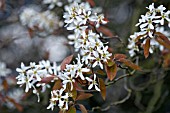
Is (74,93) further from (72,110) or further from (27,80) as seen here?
(27,80)

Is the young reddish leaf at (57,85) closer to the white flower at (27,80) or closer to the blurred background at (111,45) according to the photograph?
the white flower at (27,80)

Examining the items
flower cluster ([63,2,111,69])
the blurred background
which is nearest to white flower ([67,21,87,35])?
flower cluster ([63,2,111,69])

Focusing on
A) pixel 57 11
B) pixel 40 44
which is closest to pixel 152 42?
pixel 57 11

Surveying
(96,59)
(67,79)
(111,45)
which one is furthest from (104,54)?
(111,45)

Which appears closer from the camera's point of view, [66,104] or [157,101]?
[66,104]

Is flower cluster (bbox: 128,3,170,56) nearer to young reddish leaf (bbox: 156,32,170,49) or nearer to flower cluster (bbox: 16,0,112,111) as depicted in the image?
young reddish leaf (bbox: 156,32,170,49)

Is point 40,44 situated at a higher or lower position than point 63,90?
higher

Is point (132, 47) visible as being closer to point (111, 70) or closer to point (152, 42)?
point (152, 42)

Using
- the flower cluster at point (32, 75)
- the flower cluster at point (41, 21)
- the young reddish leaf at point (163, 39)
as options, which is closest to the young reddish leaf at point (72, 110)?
the flower cluster at point (32, 75)
